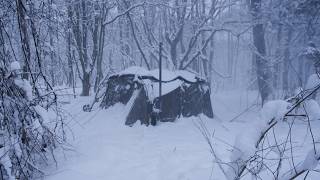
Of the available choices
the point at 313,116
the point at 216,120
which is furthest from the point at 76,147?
the point at 216,120

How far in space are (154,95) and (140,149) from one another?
2.84 meters

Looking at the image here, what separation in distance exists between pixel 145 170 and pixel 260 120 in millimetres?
2705

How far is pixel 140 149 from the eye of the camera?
640 cm

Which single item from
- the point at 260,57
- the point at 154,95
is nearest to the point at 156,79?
the point at 154,95

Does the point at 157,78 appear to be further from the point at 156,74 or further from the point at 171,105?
the point at 171,105

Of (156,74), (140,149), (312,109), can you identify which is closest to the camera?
(312,109)

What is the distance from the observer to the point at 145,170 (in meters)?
4.92

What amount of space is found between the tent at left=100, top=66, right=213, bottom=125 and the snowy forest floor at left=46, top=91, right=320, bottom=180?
0.98 ft

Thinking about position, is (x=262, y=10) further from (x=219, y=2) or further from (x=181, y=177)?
(x=181, y=177)

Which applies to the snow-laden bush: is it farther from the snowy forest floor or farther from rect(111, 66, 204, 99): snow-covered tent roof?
rect(111, 66, 204, 99): snow-covered tent roof

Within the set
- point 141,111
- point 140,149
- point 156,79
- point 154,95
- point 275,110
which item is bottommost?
point 140,149

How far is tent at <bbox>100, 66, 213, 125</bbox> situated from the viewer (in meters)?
8.84

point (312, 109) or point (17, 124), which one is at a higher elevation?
point (312, 109)

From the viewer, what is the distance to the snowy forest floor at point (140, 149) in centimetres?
457
